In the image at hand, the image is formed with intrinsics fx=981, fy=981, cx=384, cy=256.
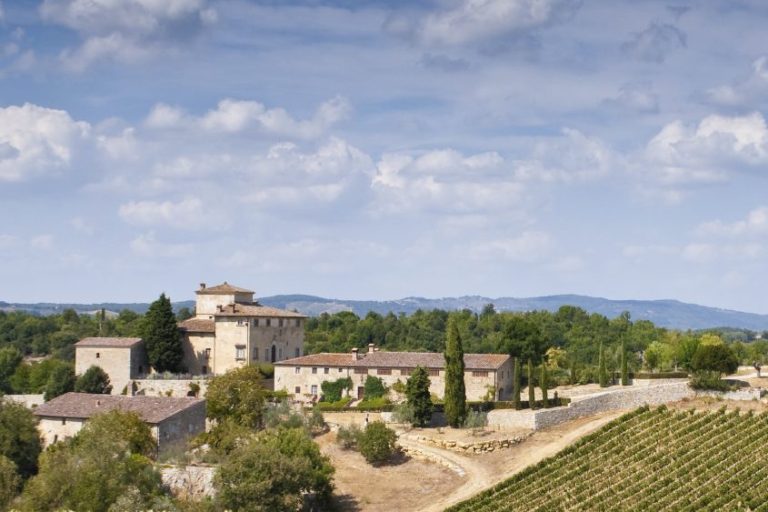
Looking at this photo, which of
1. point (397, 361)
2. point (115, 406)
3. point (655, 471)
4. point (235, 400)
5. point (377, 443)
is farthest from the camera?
point (397, 361)

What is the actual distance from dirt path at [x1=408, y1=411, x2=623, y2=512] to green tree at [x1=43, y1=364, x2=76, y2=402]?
29.2 m

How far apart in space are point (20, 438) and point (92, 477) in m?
13.3

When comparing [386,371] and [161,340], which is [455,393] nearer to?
[386,371]

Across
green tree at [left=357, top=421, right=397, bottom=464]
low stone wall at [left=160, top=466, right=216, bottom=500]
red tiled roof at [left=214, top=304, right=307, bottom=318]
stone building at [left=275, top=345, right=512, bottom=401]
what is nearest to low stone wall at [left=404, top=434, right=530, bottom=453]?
green tree at [left=357, top=421, right=397, bottom=464]

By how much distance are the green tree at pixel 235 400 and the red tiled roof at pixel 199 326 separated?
41.6 feet

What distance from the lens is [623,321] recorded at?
150000 millimetres

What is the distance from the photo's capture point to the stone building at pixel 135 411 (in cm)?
6228

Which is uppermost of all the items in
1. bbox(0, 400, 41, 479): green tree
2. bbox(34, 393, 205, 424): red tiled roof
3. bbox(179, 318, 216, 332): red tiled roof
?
bbox(179, 318, 216, 332): red tiled roof

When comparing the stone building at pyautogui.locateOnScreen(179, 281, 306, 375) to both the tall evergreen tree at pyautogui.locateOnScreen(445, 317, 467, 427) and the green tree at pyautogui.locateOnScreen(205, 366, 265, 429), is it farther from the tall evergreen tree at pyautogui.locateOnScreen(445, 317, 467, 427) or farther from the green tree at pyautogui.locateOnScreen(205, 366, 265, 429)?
the tall evergreen tree at pyautogui.locateOnScreen(445, 317, 467, 427)

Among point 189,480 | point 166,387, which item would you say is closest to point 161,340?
point 166,387

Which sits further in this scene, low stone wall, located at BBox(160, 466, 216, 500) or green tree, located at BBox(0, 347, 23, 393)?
green tree, located at BBox(0, 347, 23, 393)

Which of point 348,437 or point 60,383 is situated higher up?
point 60,383

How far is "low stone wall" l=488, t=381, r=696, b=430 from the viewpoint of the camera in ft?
204

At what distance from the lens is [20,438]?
62.3 meters
